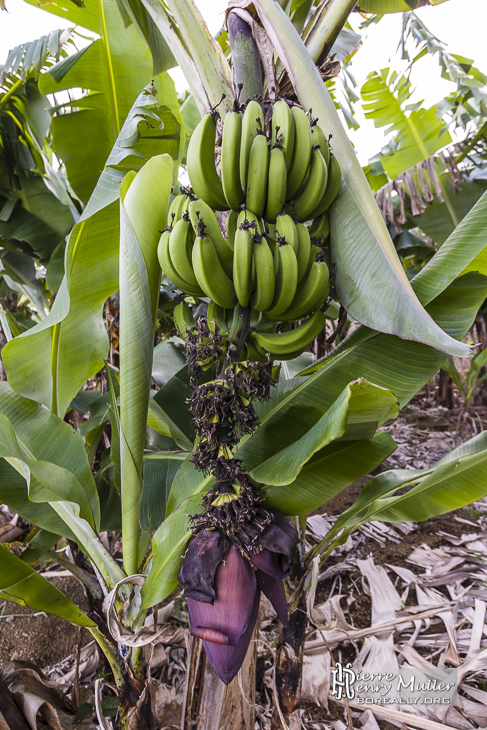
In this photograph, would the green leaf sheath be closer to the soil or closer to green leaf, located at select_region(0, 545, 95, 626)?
green leaf, located at select_region(0, 545, 95, 626)

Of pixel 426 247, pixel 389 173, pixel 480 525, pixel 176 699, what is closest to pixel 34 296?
pixel 176 699

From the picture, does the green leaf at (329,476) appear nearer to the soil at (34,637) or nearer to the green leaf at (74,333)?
the green leaf at (74,333)

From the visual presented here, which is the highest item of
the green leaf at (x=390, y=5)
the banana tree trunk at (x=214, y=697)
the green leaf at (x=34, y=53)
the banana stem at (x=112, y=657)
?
the green leaf at (x=34, y=53)

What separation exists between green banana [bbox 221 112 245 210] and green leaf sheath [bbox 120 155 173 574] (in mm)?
121

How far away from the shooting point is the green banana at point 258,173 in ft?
1.74

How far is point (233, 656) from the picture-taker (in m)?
0.49

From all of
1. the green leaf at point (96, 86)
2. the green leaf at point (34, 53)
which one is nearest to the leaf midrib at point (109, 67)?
the green leaf at point (96, 86)

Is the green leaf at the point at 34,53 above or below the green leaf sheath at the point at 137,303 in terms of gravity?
above

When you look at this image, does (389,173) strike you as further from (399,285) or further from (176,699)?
(176,699)

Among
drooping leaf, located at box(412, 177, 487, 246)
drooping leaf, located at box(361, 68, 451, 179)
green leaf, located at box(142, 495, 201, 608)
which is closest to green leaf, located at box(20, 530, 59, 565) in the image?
green leaf, located at box(142, 495, 201, 608)

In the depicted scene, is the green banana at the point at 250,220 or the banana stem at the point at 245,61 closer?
the green banana at the point at 250,220

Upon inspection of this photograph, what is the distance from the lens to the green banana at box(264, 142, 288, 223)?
1.74 feet

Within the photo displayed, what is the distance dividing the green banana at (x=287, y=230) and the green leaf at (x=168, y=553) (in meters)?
0.41

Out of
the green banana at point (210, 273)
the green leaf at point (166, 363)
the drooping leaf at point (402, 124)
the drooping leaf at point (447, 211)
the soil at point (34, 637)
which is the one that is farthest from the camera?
the drooping leaf at point (402, 124)
